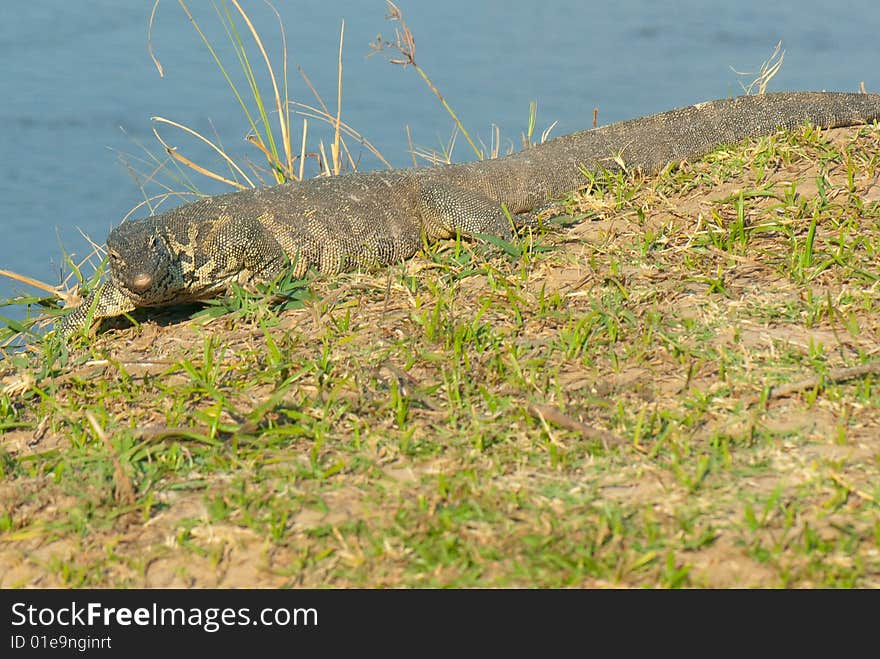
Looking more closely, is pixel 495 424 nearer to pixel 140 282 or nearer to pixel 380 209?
pixel 140 282

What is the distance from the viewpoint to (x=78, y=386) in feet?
14.2

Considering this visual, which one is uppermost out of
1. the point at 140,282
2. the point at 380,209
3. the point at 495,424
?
the point at 380,209

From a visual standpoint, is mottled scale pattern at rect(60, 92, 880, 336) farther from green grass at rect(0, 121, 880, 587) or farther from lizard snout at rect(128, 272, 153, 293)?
green grass at rect(0, 121, 880, 587)

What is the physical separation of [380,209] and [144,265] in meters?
1.27

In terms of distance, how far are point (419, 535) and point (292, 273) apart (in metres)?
2.36

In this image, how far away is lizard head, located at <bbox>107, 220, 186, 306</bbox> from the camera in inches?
185

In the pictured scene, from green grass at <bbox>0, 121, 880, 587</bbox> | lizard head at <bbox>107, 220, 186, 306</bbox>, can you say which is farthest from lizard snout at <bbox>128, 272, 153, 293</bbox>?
green grass at <bbox>0, 121, 880, 587</bbox>

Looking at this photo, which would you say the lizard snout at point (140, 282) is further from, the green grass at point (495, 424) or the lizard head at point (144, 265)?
the green grass at point (495, 424)

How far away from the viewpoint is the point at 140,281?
4.66 metres

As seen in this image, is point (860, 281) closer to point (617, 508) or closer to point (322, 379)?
point (617, 508)

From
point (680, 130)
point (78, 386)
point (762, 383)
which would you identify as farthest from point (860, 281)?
point (78, 386)

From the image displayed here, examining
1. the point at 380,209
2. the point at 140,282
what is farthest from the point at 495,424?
the point at 380,209

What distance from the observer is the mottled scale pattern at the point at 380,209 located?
4.95m

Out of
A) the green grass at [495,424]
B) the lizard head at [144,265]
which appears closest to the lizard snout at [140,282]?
the lizard head at [144,265]
